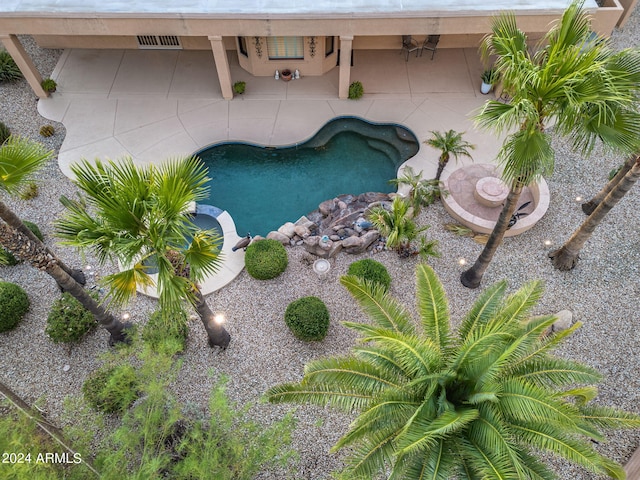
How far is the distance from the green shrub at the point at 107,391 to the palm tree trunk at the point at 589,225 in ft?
34.2

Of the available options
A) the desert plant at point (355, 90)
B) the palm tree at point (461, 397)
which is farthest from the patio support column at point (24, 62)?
the palm tree at point (461, 397)

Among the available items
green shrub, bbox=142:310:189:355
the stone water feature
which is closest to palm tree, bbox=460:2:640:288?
the stone water feature

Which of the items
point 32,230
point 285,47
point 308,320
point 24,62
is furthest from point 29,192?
point 285,47

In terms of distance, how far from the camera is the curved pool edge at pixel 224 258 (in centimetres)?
1175

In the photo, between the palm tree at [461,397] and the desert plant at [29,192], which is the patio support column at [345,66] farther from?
the desert plant at [29,192]

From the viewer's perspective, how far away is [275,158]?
15.1 metres

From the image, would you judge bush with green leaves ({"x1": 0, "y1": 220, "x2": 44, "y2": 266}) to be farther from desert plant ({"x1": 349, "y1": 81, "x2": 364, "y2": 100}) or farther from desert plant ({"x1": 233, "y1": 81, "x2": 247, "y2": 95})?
desert plant ({"x1": 349, "y1": 81, "x2": 364, "y2": 100})

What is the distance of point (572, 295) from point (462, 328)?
552cm

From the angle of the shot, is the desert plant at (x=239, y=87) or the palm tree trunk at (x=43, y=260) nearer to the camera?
the palm tree trunk at (x=43, y=260)

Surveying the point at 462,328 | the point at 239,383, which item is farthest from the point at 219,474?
the point at 462,328

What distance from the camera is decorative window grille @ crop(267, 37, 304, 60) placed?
16.0m

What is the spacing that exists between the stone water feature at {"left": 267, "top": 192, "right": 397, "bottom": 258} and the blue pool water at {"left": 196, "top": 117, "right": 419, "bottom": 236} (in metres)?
0.67

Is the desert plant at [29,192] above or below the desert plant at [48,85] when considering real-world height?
below

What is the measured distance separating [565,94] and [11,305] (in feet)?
40.1
